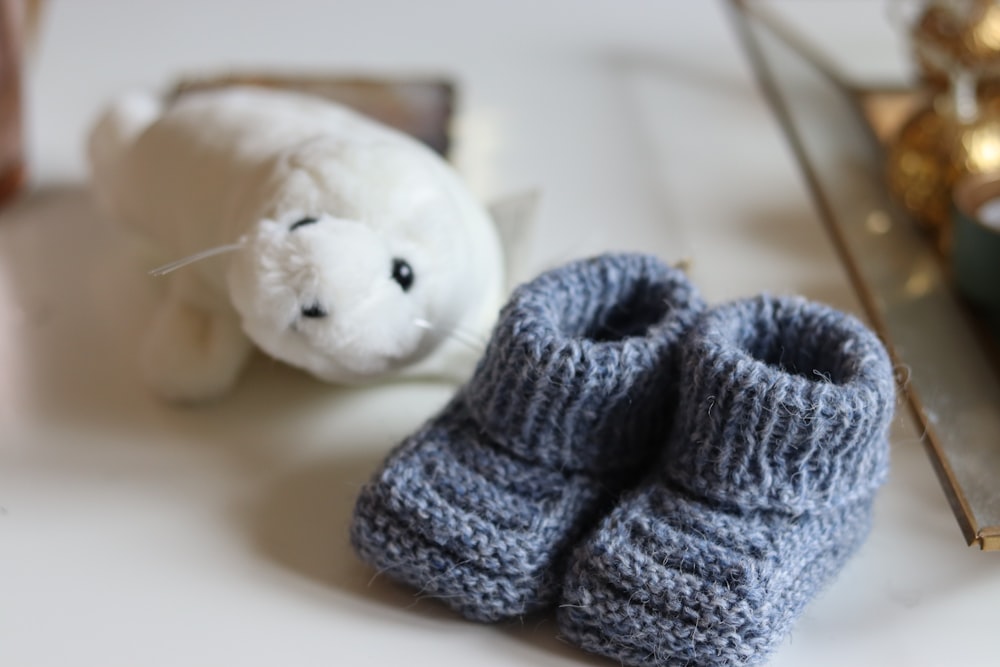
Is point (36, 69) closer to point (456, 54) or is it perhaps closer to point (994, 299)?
point (456, 54)

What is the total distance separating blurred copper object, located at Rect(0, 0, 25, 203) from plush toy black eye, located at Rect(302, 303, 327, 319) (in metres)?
0.53

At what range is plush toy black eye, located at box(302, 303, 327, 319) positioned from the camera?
2.15 ft

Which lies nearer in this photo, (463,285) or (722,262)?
(463,285)

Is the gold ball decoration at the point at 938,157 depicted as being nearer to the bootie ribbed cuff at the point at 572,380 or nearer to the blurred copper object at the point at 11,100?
the bootie ribbed cuff at the point at 572,380

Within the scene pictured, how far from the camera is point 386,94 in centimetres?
116

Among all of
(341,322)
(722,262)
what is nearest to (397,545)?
(341,322)

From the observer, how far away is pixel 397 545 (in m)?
0.61

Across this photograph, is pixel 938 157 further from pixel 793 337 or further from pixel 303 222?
pixel 303 222

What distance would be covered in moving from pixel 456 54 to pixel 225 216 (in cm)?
69

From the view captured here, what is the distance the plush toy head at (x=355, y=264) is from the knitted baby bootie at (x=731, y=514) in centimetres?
19

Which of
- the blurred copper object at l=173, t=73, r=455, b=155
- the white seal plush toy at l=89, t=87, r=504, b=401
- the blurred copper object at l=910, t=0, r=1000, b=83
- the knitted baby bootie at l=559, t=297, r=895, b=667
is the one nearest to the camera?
the knitted baby bootie at l=559, t=297, r=895, b=667

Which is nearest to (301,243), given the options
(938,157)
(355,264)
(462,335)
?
(355,264)

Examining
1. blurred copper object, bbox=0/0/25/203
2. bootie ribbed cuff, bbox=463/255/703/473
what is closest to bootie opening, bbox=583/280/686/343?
bootie ribbed cuff, bbox=463/255/703/473

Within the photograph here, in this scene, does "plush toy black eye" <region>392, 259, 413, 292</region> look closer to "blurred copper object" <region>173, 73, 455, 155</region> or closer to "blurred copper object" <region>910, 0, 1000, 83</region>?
"blurred copper object" <region>173, 73, 455, 155</region>
